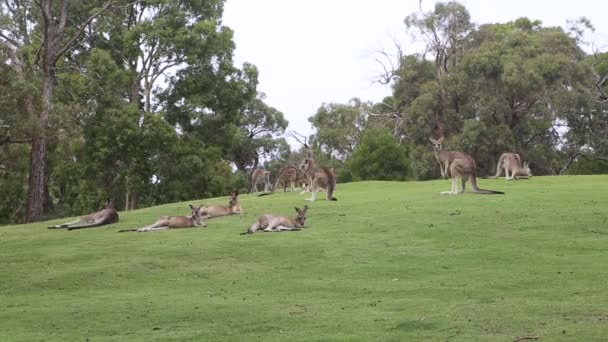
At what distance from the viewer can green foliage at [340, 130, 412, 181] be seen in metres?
40.0

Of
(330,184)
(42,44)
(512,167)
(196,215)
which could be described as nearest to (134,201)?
(42,44)

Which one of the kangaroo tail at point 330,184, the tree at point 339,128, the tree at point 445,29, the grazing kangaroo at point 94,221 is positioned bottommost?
the grazing kangaroo at point 94,221

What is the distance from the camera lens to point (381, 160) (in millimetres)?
40094

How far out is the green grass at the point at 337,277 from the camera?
32.1 feet

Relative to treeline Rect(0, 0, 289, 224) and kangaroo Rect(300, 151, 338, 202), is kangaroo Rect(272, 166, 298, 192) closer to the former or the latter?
kangaroo Rect(300, 151, 338, 202)

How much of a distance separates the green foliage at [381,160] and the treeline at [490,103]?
0.05 meters

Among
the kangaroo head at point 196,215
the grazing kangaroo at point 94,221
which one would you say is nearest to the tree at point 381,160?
the grazing kangaroo at point 94,221

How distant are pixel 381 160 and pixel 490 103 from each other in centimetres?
881

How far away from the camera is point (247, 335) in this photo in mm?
9617

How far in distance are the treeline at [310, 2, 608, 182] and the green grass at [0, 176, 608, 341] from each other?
73.9ft

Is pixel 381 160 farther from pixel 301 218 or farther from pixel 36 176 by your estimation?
pixel 301 218

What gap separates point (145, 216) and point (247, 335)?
529 inches

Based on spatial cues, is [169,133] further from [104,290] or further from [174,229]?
[104,290]

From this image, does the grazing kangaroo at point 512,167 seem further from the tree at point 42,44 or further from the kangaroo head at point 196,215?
the tree at point 42,44
